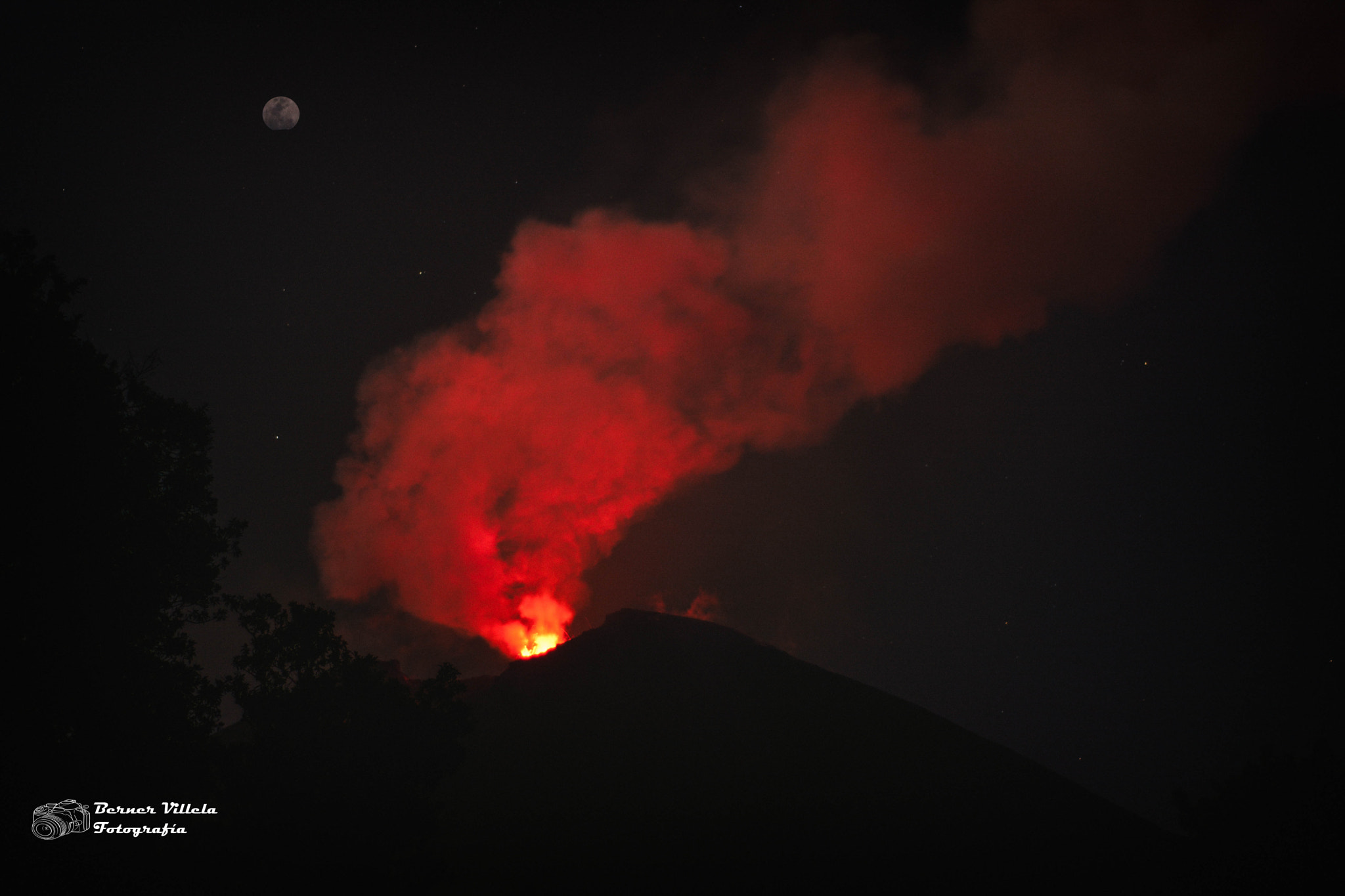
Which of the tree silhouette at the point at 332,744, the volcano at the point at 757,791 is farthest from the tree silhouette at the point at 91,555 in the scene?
the volcano at the point at 757,791

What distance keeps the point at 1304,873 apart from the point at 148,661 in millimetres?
57128

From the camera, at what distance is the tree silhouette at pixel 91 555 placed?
561 inches

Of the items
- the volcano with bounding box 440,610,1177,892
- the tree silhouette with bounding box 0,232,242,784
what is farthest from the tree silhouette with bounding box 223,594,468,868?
the volcano with bounding box 440,610,1177,892

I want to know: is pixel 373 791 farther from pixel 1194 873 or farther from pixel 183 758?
pixel 1194 873

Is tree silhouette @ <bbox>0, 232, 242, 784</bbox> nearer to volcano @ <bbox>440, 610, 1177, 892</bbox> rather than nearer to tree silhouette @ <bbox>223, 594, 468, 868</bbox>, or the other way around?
tree silhouette @ <bbox>223, 594, 468, 868</bbox>

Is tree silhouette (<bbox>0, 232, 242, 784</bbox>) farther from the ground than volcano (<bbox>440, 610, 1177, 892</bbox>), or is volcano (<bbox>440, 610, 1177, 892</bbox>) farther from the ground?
tree silhouette (<bbox>0, 232, 242, 784</bbox>)

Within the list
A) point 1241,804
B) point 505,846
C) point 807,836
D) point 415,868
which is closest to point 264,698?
point 415,868

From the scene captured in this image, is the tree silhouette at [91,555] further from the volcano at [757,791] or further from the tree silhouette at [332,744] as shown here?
the volcano at [757,791]

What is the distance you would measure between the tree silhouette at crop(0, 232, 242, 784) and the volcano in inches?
997

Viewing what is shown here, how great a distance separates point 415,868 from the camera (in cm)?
2139

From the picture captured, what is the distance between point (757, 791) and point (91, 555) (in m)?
42.5

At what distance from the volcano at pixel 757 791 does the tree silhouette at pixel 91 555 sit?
83.1ft

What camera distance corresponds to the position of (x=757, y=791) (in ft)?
146

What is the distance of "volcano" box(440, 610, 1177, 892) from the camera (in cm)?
3619
